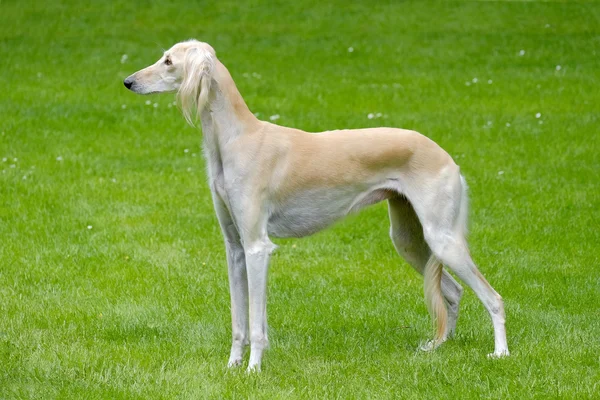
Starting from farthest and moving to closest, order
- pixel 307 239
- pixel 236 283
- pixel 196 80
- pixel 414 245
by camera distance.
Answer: pixel 307 239 → pixel 414 245 → pixel 236 283 → pixel 196 80

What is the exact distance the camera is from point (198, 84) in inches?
209

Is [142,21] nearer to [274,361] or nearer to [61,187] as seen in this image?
[61,187]

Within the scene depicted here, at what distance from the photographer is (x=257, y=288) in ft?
17.8

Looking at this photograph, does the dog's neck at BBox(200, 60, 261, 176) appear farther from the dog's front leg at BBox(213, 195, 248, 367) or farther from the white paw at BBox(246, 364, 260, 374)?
the white paw at BBox(246, 364, 260, 374)

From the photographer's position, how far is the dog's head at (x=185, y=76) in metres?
5.29

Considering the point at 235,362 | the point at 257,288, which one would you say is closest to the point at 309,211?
the point at 257,288

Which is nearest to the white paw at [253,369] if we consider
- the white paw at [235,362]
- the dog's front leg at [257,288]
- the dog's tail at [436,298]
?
the dog's front leg at [257,288]

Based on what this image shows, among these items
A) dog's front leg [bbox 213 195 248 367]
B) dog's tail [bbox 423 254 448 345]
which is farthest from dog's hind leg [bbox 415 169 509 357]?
dog's front leg [bbox 213 195 248 367]

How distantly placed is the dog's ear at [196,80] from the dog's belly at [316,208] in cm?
76

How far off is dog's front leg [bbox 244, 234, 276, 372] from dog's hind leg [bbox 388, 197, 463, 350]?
99cm

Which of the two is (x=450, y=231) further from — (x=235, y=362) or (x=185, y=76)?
(x=185, y=76)

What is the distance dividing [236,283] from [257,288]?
341mm

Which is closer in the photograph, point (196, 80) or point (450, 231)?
point (196, 80)

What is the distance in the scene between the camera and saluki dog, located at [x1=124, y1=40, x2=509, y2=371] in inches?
213
